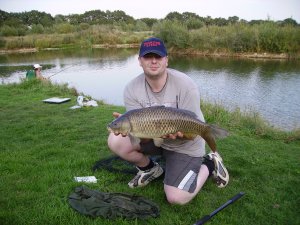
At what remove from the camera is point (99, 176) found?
344 centimetres

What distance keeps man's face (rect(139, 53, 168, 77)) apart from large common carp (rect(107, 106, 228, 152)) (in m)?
0.38

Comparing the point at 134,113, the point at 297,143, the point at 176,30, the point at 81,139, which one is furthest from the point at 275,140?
the point at 176,30

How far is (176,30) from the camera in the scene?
30109 mm

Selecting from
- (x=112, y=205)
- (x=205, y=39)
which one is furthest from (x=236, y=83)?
(x=205, y=39)

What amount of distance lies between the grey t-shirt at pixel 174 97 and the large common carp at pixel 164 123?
21 cm

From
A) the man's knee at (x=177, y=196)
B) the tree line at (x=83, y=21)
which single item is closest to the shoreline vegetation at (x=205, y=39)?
the tree line at (x=83, y=21)

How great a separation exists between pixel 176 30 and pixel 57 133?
26473mm

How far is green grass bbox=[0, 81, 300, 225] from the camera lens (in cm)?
272

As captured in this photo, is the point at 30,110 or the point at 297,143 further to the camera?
the point at 30,110

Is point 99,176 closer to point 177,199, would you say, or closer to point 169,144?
point 169,144

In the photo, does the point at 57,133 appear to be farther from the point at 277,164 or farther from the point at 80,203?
the point at 277,164

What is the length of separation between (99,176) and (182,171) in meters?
0.97

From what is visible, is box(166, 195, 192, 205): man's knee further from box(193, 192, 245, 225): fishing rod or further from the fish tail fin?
the fish tail fin

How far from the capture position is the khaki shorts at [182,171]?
2.93m
